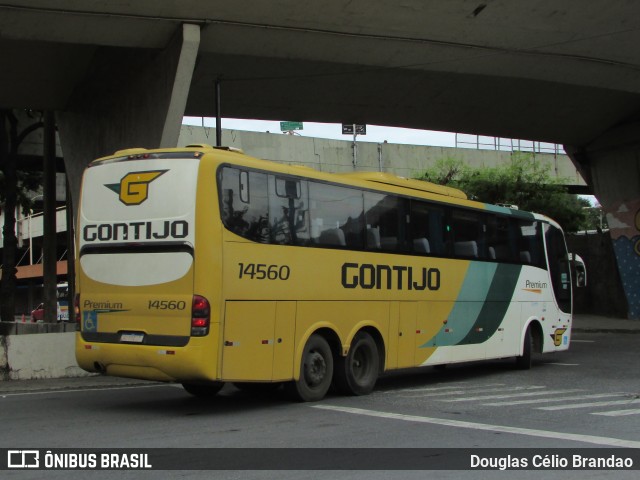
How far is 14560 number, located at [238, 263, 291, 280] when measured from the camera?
10.1 meters

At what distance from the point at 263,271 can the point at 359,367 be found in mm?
2823

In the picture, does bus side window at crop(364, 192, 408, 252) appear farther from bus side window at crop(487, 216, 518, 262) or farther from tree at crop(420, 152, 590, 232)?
tree at crop(420, 152, 590, 232)

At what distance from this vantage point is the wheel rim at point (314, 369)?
11.1 m

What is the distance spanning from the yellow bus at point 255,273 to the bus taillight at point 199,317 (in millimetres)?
18

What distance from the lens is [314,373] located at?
11242 millimetres

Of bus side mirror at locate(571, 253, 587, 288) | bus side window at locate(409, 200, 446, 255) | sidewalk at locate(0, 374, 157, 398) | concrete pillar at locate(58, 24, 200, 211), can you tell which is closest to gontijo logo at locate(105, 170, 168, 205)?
sidewalk at locate(0, 374, 157, 398)

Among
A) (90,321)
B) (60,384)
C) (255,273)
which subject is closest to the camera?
(255,273)

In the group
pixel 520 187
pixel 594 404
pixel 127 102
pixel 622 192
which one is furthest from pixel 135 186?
pixel 520 187

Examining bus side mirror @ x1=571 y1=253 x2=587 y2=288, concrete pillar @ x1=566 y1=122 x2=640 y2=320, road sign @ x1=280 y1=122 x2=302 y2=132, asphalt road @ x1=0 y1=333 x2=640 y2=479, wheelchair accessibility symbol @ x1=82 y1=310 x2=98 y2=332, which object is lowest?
asphalt road @ x1=0 y1=333 x2=640 y2=479

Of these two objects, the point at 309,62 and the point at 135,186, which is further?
the point at 309,62

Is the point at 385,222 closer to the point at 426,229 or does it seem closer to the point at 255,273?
the point at 426,229

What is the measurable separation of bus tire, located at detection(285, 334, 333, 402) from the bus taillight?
1.88m

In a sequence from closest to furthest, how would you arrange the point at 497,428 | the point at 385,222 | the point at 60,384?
the point at 497,428 → the point at 385,222 → the point at 60,384

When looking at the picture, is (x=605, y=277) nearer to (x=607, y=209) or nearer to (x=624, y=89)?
(x=607, y=209)
